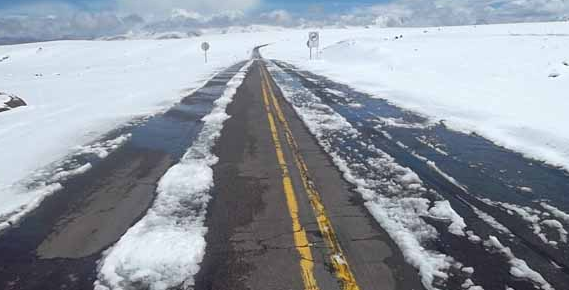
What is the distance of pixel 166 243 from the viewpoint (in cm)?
433

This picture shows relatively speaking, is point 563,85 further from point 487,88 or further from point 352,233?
point 352,233

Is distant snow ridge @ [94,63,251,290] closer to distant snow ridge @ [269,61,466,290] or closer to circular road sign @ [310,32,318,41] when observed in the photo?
distant snow ridge @ [269,61,466,290]

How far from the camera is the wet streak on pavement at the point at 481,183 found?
394 centimetres

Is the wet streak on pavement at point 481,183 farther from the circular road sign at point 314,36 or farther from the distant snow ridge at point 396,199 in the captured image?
the circular road sign at point 314,36

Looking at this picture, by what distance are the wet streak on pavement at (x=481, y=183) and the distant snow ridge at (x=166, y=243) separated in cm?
237

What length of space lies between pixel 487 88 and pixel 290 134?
11.2 metres

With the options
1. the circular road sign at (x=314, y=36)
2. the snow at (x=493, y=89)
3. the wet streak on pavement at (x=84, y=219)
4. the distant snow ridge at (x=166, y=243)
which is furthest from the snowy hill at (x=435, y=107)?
the circular road sign at (x=314, y=36)

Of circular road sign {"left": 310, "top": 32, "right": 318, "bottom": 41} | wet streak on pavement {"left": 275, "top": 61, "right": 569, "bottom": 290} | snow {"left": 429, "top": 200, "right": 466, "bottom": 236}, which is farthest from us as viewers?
circular road sign {"left": 310, "top": 32, "right": 318, "bottom": 41}

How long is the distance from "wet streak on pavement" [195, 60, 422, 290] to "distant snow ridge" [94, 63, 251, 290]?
13 centimetres

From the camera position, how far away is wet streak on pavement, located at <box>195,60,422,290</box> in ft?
12.2

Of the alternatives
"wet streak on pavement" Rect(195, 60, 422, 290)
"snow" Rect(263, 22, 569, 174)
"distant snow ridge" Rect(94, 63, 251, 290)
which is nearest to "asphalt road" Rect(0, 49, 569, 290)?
"wet streak on pavement" Rect(195, 60, 422, 290)

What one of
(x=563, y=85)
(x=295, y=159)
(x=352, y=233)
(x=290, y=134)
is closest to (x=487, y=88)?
(x=563, y=85)

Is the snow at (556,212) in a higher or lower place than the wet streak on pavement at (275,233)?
lower

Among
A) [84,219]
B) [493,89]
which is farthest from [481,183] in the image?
[493,89]
